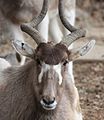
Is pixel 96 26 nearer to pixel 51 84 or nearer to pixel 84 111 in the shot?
pixel 84 111

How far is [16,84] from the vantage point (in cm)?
781

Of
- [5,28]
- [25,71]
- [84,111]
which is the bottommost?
[84,111]

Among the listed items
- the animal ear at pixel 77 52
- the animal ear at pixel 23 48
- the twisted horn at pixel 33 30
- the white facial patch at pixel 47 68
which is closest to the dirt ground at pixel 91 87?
the animal ear at pixel 77 52

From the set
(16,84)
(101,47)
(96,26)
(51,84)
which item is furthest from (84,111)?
(96,26)

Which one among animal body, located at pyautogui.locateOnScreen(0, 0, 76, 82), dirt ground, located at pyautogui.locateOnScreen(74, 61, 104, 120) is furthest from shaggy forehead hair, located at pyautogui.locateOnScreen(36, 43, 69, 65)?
animal body, located at pyautogui.locateOnScreen(0, 0, 76, 82)

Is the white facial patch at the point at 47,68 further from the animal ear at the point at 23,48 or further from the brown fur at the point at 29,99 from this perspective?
the animal ear at the point at 23,48

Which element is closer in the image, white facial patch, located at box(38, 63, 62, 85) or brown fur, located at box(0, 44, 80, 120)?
white facial patch, located at box(38, 63, 62, 85)

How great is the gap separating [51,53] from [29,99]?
0.83m

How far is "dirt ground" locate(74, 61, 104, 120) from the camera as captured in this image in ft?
30.0

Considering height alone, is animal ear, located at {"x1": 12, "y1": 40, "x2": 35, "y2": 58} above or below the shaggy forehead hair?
above

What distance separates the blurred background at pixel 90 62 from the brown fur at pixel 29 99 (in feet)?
4.05

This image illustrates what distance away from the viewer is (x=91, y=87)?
10.3 m

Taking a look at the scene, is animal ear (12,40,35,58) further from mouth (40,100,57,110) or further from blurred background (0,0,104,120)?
blurred background (0,0,104,120)

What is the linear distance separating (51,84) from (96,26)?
26.4 ft
